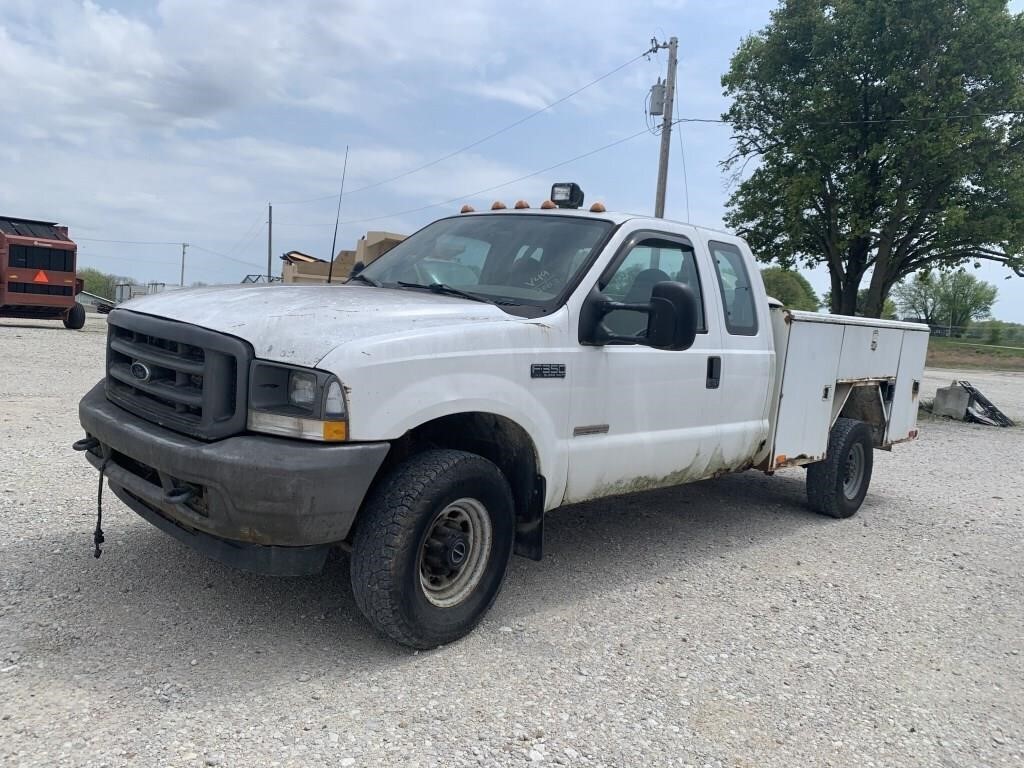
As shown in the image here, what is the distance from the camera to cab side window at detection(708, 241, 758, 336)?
5.15 metres

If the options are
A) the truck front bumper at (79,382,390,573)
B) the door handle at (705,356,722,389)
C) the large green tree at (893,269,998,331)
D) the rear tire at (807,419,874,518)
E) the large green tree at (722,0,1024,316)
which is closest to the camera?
the truck front bumper at (79,382,390,573)

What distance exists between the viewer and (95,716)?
2.80 meters

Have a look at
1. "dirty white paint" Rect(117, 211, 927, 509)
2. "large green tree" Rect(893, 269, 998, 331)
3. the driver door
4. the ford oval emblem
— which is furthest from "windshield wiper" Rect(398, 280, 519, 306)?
"large green tree" Rect(893, 269, 998, 331)

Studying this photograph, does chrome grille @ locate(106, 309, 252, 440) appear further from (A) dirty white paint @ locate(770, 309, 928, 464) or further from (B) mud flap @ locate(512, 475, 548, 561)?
(A) dirty white paint @ locate(770, 309, 928, 464)

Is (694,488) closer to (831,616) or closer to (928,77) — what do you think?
(831,616)

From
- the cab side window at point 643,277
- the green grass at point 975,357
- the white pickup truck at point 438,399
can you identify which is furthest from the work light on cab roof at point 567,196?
the green grass at point 975,357

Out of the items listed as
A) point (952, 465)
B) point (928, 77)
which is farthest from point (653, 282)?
point (928, 77)

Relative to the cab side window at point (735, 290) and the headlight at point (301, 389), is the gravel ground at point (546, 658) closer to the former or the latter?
the headlight at point (301, 389)

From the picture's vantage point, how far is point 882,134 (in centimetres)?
1947

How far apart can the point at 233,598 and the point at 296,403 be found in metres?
1.34

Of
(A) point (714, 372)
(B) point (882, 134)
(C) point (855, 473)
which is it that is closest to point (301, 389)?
(A) point (714, 372)

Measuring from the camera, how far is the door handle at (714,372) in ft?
16.0

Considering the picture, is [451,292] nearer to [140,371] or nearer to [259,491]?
[140,371]

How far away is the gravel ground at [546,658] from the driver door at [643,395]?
66cm
